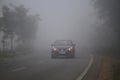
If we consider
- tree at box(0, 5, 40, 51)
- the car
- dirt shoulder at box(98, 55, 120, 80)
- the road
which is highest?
tree at box(0, 5, 40, 51)

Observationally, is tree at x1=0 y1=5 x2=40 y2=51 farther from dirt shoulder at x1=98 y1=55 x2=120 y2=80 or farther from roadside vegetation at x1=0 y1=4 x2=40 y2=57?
dirt shoulder at x1=98 y1=55 x2=120 y2=80

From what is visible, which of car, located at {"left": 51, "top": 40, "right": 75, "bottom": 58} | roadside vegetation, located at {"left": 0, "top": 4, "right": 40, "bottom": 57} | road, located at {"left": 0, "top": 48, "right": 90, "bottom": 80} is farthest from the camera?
roadside vegetation, located at {"left": 0, "top": 4, "right": 40, "bottom": 57}

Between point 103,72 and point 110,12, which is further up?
point 110,12

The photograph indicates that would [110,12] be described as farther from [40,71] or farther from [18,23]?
[40,71]

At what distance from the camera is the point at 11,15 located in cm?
5319

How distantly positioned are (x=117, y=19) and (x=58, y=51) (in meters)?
13.9

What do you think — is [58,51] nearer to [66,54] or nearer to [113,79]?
[66,54]

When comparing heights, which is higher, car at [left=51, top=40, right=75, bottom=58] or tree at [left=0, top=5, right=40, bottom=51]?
tree at [left=0, top=5, right=40, bottom=51]

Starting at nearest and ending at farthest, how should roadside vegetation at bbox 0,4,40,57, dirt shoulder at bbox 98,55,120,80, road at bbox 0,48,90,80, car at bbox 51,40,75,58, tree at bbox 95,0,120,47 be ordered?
road at bbox 0,48,90,80
dirt shoulder at bbox 98,55,120,80
car at bbox 51,40,75,58
tree at bbox 95,0,120,47
roadside vegetation at bbox 0,4,40,57

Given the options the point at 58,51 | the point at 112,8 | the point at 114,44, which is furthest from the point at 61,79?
the point at 114,44

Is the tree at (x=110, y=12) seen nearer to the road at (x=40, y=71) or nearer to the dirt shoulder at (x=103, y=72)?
the road at (x=40, y=71)

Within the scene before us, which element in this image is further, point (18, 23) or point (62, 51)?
point (18, 23)

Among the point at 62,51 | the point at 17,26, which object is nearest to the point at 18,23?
the point at 17,26

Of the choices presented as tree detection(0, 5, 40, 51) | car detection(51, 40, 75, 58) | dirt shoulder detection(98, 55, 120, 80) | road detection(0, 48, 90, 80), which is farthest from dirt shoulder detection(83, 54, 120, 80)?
tree detection(0, 5, 40, 51)
